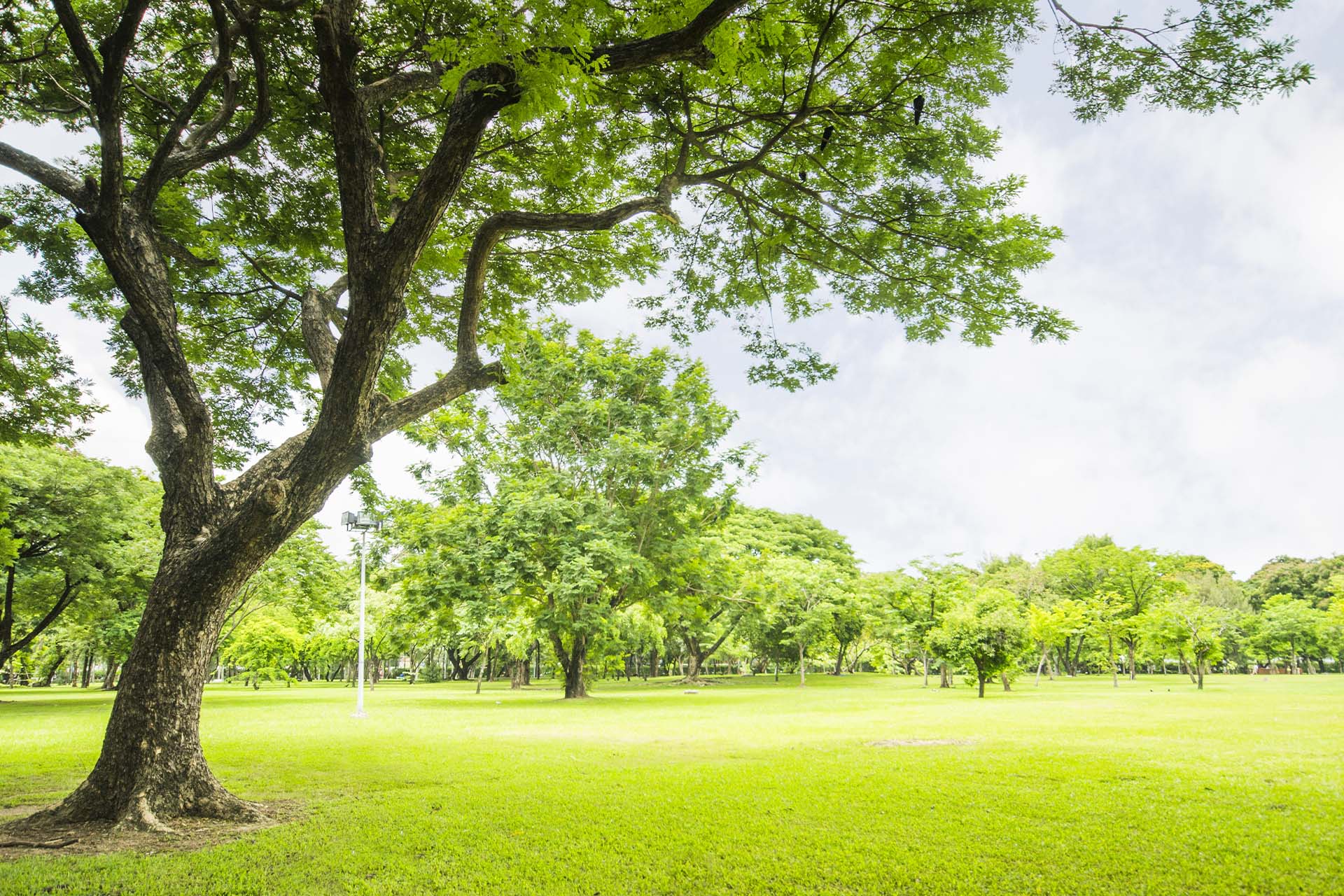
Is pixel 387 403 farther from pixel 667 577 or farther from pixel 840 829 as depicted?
pixel 667 577

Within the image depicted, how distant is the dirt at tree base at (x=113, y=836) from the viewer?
501 cm

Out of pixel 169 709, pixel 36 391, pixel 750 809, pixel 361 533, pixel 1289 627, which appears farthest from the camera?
pixel 1289 627

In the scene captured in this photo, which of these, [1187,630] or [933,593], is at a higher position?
[933,593]

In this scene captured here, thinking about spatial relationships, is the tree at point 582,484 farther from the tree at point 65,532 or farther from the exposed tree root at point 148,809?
the exposed tree root at point 148,809

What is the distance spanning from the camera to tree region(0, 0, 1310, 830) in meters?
5.50

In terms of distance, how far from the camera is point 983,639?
930 inches

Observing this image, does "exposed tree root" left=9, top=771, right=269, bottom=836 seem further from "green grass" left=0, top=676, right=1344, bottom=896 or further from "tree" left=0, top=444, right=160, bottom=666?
"tree" left=0, top=444, right=160, bottom=666

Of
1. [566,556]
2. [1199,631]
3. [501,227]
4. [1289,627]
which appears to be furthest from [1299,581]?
[501,227]

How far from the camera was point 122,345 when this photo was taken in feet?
30.4

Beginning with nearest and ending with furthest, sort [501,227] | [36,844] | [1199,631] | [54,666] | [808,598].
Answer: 1. [36,844]
2. [501,227]
3. [1199,631]
4. [808,598]
5. [54,666]

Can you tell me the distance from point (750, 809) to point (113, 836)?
4.93 m

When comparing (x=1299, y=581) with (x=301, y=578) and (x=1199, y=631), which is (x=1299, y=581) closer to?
(x=1199, y=631)

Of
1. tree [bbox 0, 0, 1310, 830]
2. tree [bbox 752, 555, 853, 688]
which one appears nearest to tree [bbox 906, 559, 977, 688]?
tree [bbox 752, 555, 853, 688]

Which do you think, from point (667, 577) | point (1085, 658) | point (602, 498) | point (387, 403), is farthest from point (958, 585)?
point (1085, 658)
